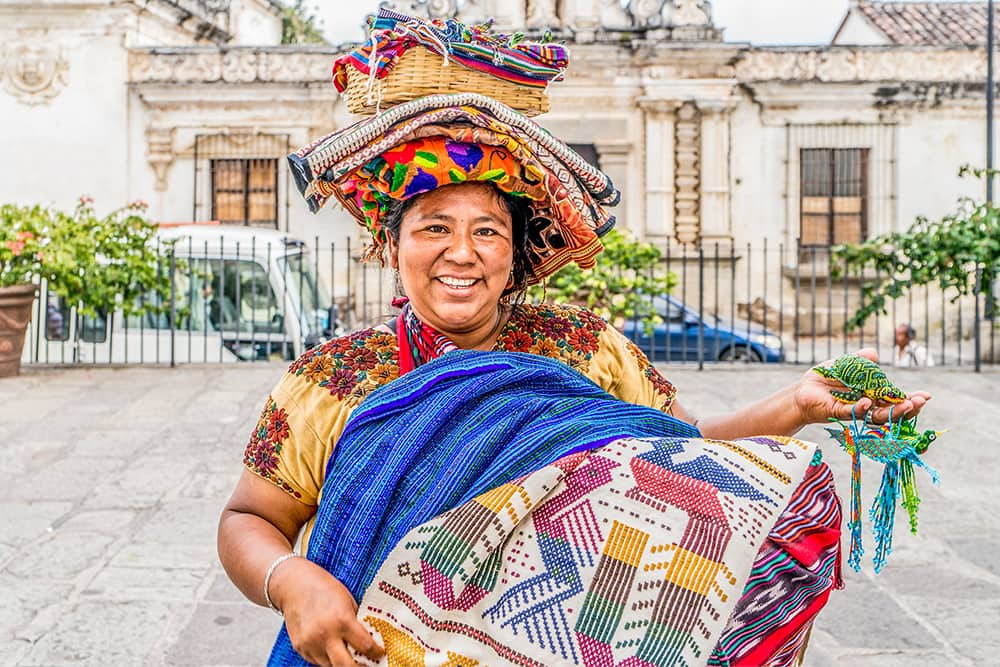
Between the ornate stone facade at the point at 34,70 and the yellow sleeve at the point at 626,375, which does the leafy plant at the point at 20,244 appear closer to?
the yellow sleeve at the point at 626,375

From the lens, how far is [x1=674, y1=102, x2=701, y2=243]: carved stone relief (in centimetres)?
1752

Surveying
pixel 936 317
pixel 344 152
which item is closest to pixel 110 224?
pixel 344 152

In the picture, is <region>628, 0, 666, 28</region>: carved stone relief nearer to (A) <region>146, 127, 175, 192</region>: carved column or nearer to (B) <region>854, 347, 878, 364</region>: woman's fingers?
(A) <region>146, 127, 175, 192</region>: carved column

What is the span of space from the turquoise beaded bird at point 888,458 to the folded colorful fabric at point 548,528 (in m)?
0.22

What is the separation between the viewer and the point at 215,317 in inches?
428

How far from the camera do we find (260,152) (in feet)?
57.5

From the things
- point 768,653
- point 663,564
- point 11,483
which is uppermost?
point 663,564

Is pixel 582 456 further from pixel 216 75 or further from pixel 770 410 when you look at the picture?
pixel 216 75

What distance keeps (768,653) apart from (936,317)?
17221 mm

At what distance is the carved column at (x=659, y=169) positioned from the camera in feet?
57.3

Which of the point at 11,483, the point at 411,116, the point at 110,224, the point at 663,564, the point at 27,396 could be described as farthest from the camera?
the point at 110,224

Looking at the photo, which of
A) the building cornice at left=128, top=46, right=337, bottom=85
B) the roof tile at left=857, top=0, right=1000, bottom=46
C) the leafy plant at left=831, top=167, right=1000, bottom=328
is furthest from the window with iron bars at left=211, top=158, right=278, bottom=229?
the roof tile at left=857, top=0, right=1000, bottom=46

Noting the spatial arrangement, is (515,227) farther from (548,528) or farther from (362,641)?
(362,641)

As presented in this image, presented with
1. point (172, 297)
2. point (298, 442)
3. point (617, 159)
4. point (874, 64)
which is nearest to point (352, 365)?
point (298, 442)
